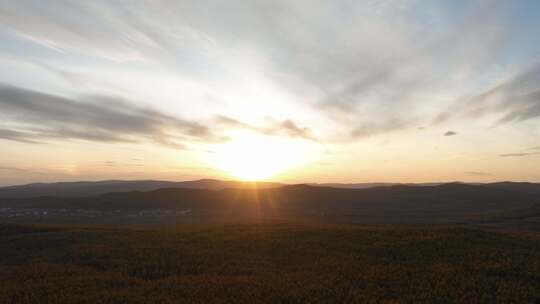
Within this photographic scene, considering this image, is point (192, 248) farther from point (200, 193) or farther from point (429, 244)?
point (200, 193)

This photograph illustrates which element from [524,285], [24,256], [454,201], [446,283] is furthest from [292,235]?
[454,201]

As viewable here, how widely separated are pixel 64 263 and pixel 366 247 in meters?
18.8

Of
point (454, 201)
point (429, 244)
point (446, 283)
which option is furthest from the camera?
point (454, 201)

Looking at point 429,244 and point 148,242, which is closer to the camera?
point 429,244

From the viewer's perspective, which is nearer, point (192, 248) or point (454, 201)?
point (192, 248)

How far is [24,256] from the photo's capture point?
2400cm

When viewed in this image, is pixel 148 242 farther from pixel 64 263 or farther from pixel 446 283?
pixel 446 283

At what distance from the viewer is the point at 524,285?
1445 cm

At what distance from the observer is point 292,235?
28.1 meters

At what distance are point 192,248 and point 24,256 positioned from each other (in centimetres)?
1159

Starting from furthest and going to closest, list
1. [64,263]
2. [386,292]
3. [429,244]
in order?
[429,244] → [64,263] → [386,292]

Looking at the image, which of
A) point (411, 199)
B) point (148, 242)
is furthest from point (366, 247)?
point (411, 199)

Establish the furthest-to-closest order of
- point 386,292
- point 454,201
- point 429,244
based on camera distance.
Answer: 1. point 454,201
2. point 429,244
3. point 386,292

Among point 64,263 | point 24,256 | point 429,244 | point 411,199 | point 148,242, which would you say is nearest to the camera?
point 64,263
